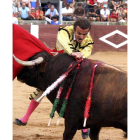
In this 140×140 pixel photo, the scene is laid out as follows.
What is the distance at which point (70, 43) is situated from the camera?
10.3 feet

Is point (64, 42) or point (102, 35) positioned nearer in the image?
point (64, 42)

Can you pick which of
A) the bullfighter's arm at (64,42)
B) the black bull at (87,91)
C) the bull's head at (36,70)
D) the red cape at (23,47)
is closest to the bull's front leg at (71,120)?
the black bull at (87,91)

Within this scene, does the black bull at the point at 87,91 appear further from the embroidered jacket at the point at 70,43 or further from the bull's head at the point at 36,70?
the embroidered jacket at the point at 70,43

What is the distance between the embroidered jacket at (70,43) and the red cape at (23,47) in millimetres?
170

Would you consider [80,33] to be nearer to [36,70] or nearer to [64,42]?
[64,42]

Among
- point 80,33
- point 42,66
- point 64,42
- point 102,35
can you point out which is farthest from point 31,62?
point 102,35

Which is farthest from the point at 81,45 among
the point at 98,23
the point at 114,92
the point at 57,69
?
the point at 98,23

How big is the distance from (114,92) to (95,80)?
21 cm

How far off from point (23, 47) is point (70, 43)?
0.45 meters

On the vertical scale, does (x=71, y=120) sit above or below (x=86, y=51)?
below

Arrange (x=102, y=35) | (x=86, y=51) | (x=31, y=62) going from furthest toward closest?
(x=102, y=35) → (x=86, y=51) → (x=31, y=62)

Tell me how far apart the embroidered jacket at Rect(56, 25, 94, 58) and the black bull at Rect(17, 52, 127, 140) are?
0.44 feet

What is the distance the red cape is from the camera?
3.06 m
